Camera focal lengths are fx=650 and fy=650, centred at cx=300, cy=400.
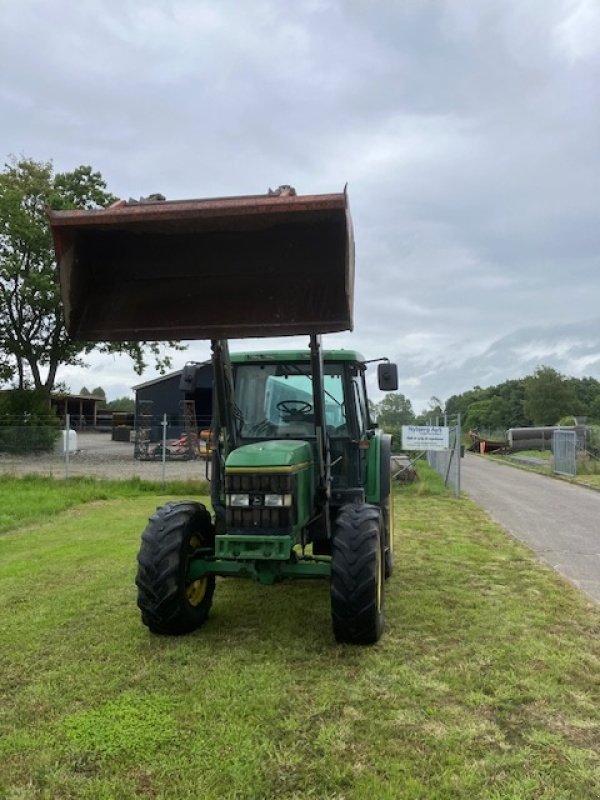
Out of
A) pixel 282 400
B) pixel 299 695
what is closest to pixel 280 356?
pixel 282 400

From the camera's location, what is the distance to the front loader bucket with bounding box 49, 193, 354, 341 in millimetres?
4730

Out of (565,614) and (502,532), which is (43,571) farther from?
(502,532)

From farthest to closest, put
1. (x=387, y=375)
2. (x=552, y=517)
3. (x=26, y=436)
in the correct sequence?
(x=26, y=436), (x=552, y=517), (x=387, y=375)

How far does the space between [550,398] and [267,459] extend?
7433 centimetres

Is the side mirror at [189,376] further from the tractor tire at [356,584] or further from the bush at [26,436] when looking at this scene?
the bush at [26,436]

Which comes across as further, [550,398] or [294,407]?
[550,398]

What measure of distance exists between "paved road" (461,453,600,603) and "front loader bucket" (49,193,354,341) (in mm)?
4048

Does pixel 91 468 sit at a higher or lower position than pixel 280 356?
lower

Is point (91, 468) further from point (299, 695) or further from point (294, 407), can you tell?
point (299, 695)

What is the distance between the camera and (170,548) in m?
4.66

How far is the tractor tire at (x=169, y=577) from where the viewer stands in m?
4.57

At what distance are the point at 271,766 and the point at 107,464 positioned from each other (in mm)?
16673

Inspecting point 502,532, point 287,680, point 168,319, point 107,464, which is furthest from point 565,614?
point 107,464

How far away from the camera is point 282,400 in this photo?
19.1ft
